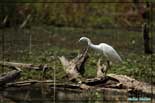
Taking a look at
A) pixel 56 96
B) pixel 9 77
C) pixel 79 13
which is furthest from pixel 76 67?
pixel 79 13

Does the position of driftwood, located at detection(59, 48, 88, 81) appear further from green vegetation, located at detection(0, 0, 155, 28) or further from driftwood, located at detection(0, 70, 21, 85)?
green vegetation, located at detection(0, 0, 155, 28)

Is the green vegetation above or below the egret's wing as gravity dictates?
A: above

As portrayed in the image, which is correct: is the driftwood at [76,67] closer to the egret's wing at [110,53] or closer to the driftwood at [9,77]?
the egret's wing at [110,53]

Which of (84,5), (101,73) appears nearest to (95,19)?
(84,5)

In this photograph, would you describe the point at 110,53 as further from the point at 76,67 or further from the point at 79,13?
the point at 79,13

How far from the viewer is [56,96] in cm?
1080

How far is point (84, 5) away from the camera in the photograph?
84.8ft

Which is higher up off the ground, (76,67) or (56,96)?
(76,67)

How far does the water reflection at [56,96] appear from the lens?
10.3m

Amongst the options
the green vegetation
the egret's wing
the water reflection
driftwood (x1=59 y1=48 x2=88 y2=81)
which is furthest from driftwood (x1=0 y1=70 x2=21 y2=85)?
the green vegetation

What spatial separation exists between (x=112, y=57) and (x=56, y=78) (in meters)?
1.32

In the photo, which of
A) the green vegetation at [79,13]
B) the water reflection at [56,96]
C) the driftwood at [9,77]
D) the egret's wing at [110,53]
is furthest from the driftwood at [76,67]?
the green vegetation at [79,13]

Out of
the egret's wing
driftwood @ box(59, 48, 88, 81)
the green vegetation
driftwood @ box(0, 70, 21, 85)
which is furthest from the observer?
the green vegetation

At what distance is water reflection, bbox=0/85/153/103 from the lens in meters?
10.3
